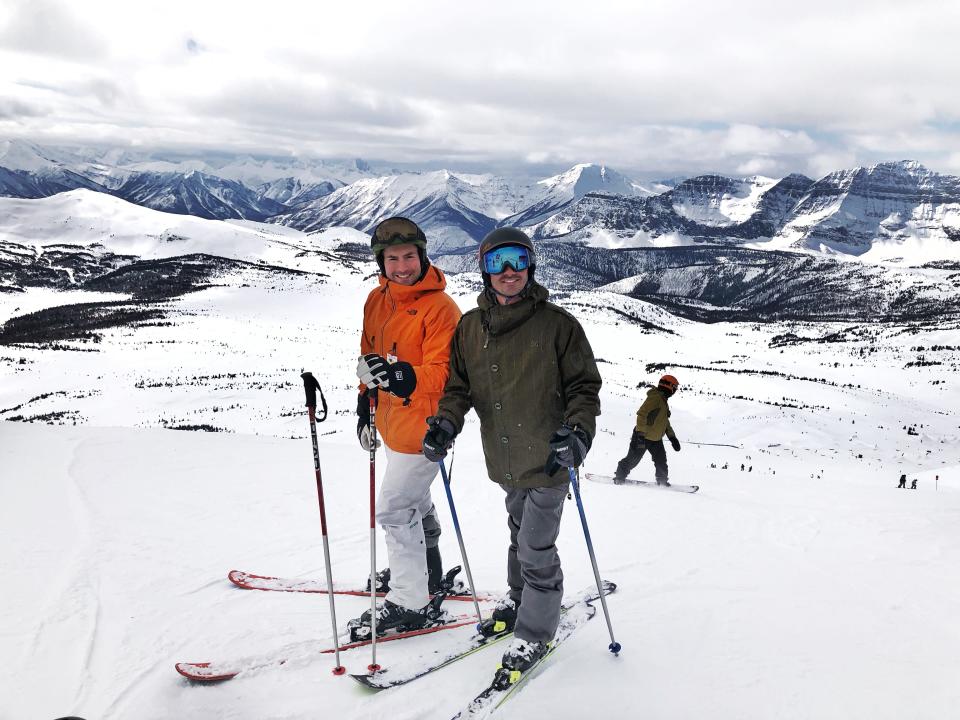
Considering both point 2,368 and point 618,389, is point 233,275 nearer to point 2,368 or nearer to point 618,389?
point 2,368

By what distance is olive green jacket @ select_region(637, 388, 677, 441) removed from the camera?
10508mm

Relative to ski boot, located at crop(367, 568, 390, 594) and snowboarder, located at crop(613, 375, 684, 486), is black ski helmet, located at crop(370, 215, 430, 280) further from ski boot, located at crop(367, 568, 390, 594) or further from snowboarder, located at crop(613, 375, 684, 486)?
snowboarder, located at crop(613, 375, 684, 486)

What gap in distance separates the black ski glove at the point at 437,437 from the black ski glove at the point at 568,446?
2.53 feet

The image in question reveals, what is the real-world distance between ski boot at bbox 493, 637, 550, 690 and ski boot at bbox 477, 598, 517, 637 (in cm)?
40

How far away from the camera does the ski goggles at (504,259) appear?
384 centimetres

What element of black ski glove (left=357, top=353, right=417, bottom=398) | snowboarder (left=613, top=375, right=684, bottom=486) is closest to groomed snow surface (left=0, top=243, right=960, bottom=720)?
snowboarder (left=613, top=375, right=684, bottom=486)

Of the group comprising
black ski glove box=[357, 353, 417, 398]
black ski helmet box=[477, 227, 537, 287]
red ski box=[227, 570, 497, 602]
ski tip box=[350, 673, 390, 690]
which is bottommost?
red ski box=[227, 570, 497, 602]

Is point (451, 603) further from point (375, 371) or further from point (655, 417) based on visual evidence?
point (655, 417)

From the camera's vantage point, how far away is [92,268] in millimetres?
196500

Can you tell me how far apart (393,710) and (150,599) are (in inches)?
114

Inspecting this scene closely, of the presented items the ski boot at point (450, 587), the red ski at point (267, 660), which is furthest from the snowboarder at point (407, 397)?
the ski boot at point (450, 587)


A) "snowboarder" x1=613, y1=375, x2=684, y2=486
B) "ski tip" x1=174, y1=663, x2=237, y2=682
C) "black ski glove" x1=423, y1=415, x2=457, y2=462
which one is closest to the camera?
"ski tip" x1=174, y1=663, x2=237, y2=682

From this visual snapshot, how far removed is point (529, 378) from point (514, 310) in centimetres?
48

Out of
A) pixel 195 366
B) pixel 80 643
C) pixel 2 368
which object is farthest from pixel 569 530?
pixel 2 368
